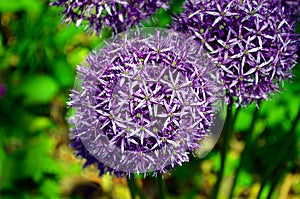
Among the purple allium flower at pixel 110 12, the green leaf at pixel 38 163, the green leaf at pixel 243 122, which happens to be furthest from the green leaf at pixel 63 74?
the purple allium flower at pixel 110 12

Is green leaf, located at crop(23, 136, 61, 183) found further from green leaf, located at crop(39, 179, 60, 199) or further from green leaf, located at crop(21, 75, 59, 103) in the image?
green leaf, located at crop(21, 75, 59, 103)

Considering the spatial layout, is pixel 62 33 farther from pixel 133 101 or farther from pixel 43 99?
pixel 133 101

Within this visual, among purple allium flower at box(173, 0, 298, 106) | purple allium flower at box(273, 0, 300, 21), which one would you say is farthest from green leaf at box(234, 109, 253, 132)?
purple allium flower at box(173, 0, 298, 106)

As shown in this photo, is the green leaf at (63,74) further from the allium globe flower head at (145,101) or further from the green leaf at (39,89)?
the allium globe flower head at (145,101)

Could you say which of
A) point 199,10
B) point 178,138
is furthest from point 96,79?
point 199,10

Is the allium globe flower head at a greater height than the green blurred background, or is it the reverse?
the allium globe flower head

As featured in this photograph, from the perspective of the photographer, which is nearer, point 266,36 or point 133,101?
point 133,101
